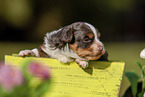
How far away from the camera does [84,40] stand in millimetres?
935

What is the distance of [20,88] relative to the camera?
0.85 feet

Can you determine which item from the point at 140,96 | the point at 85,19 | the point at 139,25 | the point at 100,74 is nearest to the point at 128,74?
the point at 140,96

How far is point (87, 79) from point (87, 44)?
160 millimetres

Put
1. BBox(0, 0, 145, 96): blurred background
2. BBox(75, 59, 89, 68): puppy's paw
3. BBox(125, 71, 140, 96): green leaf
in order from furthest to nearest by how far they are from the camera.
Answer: BBox(0, 0, 145, 96): blurred background, BBox(125, 71, 140, 96): green leaf, BBox(75, 59, 89, 68): puppy's paw

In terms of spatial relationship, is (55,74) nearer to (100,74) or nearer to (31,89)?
(100,74)

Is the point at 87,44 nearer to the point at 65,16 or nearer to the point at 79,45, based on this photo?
the point at 79,45

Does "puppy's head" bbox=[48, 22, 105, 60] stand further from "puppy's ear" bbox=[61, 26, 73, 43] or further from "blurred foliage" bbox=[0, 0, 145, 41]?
"blurred foliage" bbox=[0, 0, 145, 41]

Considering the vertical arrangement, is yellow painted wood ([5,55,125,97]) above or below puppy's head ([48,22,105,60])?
below

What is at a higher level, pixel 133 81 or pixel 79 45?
pixel 79 45

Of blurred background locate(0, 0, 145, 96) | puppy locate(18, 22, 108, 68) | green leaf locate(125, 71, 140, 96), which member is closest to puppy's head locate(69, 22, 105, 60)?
puppy locate(18, 22, 108, 68)

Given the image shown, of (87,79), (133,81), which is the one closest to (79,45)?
(87,79)

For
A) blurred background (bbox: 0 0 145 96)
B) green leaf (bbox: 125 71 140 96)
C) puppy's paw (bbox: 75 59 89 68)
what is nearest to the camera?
puppy's paw (bbox: 75 59 89 68)

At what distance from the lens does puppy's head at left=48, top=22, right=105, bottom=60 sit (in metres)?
0.92

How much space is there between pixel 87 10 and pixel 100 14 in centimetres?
30
